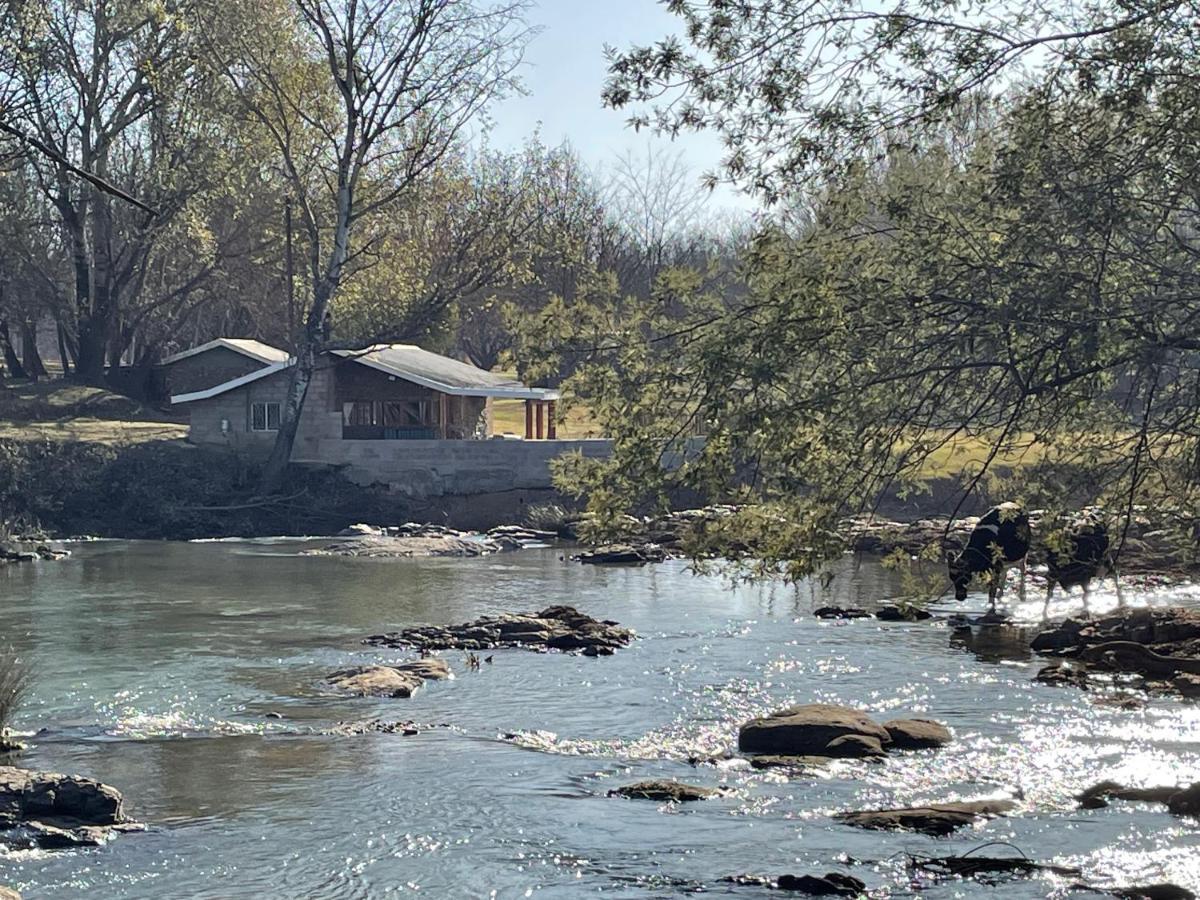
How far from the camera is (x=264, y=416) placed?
58469 millimetres

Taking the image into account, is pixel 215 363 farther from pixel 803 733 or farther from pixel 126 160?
pixel 803 733

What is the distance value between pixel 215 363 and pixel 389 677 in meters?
44.6

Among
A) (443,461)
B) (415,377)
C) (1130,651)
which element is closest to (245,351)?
(415,377)

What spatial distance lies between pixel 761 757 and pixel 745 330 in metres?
5.52

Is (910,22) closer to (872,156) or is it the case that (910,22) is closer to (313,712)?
(872,156)

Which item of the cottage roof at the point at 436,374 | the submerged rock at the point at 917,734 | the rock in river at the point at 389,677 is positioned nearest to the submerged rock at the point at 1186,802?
the submerged rock at the point at 917,734

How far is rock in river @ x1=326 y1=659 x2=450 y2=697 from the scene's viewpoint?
22.0 metres

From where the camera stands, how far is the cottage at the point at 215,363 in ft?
210

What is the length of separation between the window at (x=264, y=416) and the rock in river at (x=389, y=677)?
35.2 m

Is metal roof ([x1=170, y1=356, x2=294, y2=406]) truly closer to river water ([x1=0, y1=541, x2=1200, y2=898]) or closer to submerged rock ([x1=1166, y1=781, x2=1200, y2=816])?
river water ([x1=0, y1=541, x2=1200, y2=898])

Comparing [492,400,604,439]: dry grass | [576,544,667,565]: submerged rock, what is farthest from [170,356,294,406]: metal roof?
[576,544,667,565]: submerged rock

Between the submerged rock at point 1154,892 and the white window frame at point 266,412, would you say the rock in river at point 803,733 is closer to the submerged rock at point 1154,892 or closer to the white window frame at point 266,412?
the submerged rock at point 1154,892

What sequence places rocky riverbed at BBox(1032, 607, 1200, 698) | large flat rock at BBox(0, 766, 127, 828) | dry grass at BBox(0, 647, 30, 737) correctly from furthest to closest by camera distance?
1. rocky riverbed at BBox(1032, 607, 1200, 698)
2. dry grass at BBox(0, 647, 30, 737)
3. large flat rock at BBox(0, 766, 127, 828)

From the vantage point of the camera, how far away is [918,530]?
42.8 metres
